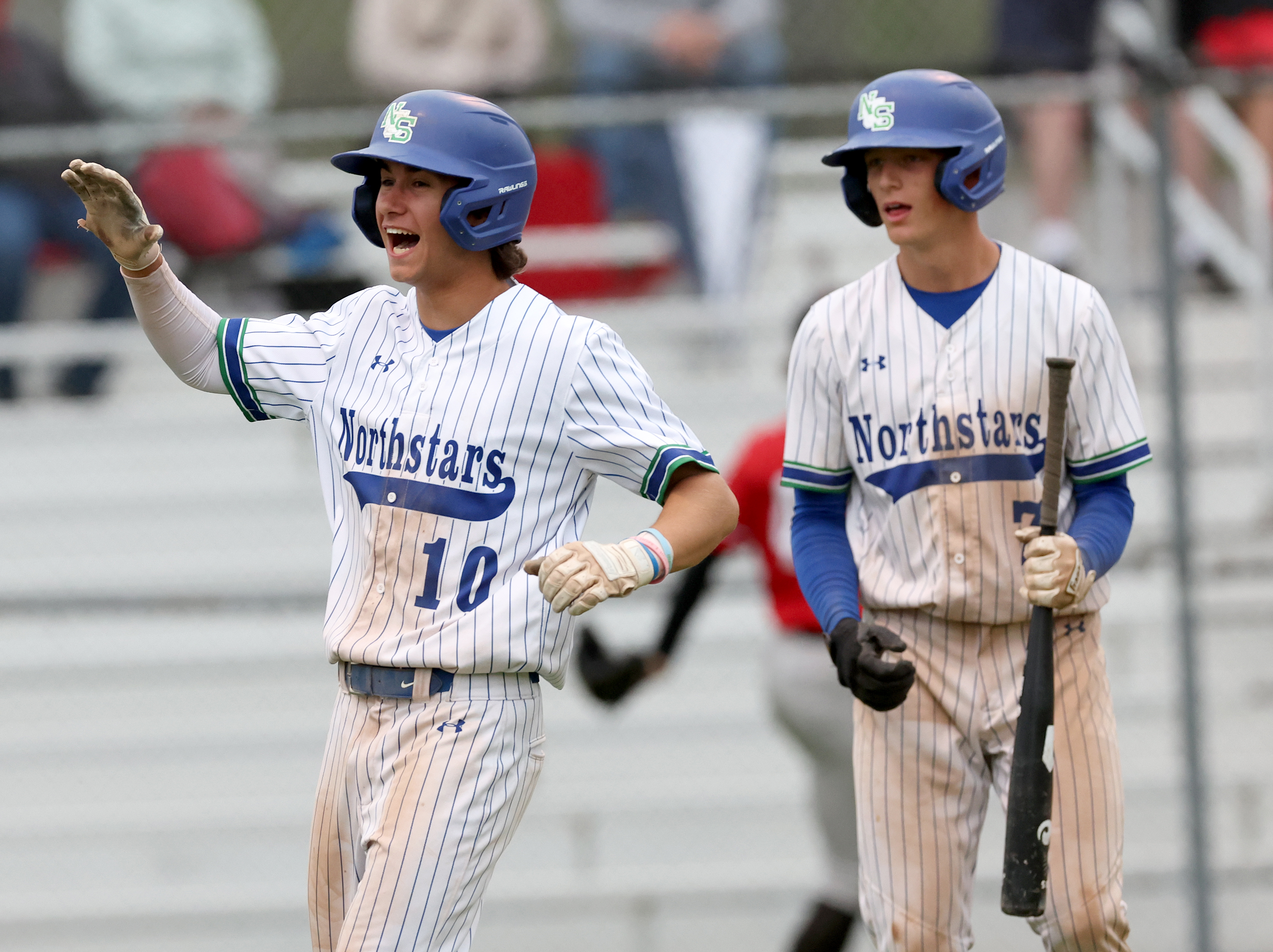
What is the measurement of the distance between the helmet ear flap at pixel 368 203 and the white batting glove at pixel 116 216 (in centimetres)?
38

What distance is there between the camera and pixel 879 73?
215 inches

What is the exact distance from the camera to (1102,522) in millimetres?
3104

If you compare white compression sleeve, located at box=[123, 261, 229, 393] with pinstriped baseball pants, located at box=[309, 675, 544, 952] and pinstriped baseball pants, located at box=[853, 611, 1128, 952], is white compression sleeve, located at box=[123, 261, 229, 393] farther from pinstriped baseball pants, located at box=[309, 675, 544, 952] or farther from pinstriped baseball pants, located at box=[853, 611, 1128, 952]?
pinstriped baseball pants, located at box=[853, 611, 1128, 952]

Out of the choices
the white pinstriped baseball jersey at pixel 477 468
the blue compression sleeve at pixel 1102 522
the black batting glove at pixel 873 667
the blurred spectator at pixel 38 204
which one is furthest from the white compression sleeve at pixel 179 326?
the blurred spectator at pixel 38 204

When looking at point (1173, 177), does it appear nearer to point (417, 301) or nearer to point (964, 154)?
point (964, 154)

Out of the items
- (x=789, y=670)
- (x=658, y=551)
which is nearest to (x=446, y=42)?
(x=789, y=670)

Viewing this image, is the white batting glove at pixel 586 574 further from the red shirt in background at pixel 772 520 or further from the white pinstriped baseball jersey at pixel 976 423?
the red shirt in background at pixel 772 520

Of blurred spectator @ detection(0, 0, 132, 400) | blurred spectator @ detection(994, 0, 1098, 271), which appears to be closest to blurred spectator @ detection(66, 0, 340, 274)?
blurred spectator @ detection(0, 0, 132, 400)

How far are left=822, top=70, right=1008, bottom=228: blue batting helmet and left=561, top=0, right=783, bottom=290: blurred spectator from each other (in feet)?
9.43

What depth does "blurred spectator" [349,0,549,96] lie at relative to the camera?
6.20 meters

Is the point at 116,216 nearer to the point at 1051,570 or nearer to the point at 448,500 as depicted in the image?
the point at 448,500

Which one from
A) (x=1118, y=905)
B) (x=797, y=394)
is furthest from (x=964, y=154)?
(x=1118, y=905)

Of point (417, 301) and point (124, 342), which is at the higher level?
point (124, 342)

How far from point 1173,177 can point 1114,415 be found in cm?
235
